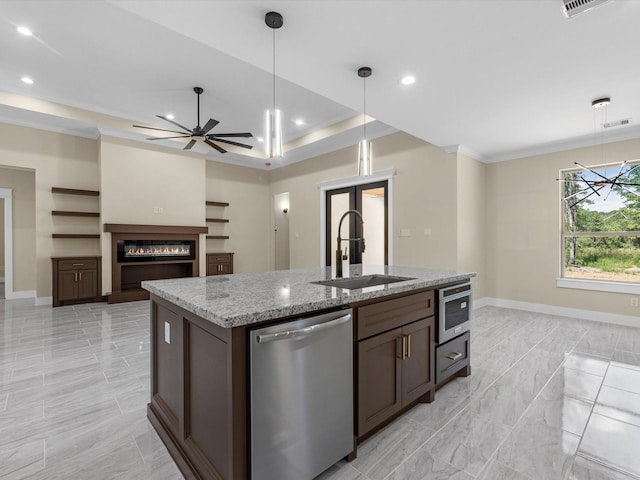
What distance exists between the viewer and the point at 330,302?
1488 mm

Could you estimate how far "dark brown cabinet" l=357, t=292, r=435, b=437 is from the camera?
1.71 meters

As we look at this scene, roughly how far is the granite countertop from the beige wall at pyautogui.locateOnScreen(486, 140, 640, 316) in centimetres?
399

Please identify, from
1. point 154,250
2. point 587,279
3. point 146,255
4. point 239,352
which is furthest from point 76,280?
point 587,279

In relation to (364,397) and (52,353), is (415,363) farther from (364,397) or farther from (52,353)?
(52,353)

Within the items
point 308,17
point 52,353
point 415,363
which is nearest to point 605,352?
point 415,363

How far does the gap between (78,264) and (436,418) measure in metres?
6.09

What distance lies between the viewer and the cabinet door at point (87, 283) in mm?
5477

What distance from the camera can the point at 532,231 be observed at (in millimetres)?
5250

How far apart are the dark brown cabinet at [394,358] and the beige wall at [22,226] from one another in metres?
7.86

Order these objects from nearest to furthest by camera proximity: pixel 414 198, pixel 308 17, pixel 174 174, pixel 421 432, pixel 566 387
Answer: pixel 421 432
pixel 308 17
pixel 566 387
pixel 414 198
pixel 174 174

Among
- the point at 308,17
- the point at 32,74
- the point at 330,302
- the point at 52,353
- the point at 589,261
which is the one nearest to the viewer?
the point at 330,302

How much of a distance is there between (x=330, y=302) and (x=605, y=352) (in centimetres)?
358

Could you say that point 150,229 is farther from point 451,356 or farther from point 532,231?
point 532,231

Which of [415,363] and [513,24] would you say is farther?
[513,24]
